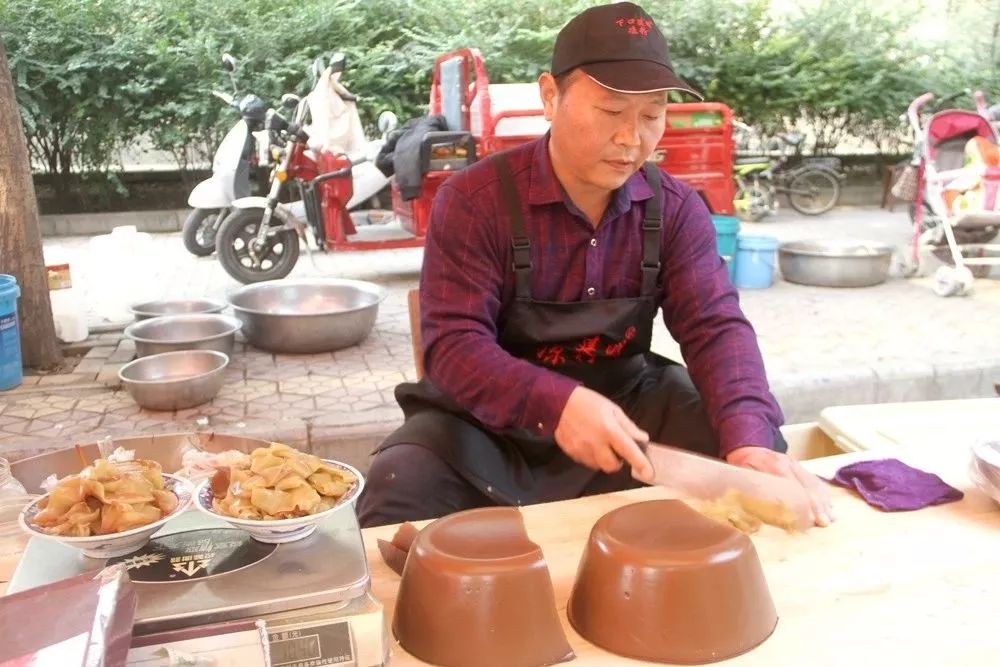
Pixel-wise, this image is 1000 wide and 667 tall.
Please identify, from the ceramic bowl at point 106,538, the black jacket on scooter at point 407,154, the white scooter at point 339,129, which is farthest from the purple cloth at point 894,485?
the white scooter at point 339,129

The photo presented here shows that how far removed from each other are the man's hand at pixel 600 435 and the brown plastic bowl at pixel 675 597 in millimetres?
308

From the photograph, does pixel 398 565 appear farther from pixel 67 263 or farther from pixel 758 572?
pixel 67 263

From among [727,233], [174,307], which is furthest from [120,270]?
[727,233]

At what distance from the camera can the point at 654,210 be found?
217 centimetres

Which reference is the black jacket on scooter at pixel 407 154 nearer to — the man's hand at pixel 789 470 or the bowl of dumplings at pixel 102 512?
the man's hand at pixel 789 470

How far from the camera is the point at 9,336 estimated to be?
4020mm

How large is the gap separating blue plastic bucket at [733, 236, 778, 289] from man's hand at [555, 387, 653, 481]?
4.70 m

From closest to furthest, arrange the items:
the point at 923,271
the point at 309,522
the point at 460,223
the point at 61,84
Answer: the point at 309,522 < the point at 460,223 < the point at 923,271 < the point at 61,84

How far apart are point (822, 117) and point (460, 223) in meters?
10.5

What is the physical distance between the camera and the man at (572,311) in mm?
1884

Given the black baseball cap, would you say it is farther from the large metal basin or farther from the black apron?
the large metal basin

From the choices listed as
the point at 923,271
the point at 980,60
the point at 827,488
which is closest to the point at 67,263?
the point at 827,488

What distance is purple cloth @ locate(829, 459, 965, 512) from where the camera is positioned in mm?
1674

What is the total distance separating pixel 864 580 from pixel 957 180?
5666 millimetres
